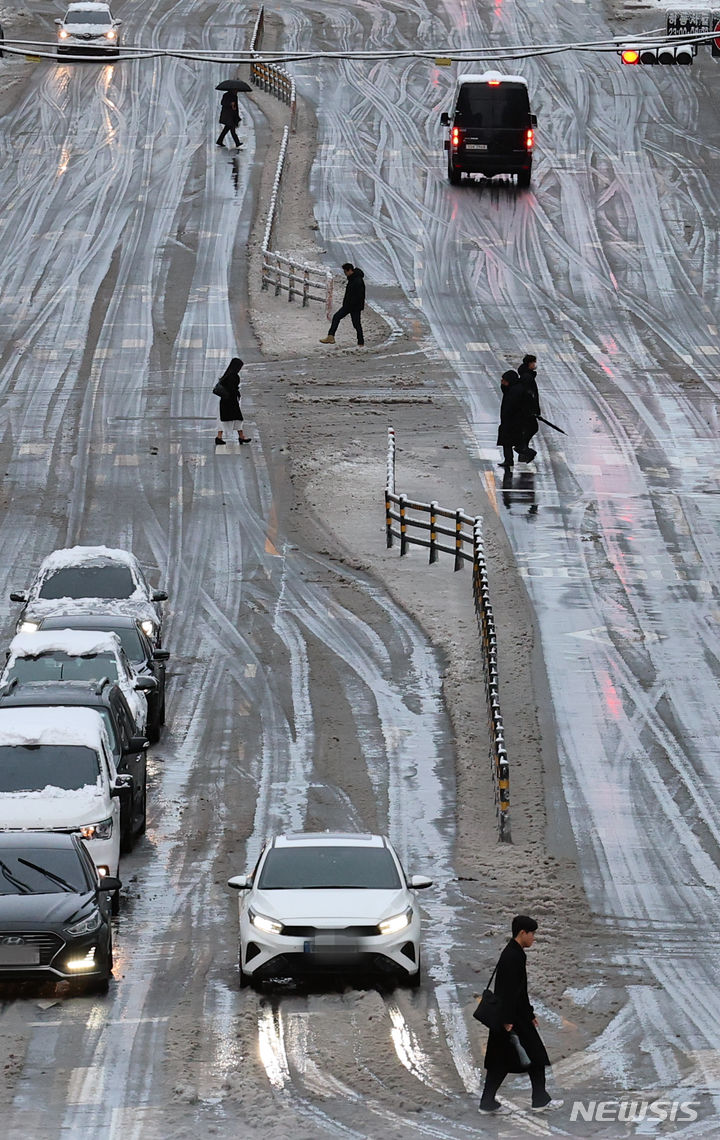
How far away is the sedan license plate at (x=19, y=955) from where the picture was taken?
14.3 m

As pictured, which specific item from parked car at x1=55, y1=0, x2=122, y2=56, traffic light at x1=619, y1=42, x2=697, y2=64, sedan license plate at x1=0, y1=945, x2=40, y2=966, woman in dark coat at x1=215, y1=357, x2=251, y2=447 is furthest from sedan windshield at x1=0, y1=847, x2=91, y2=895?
parked car at x1=55, y1=0, x2=122, y2=56

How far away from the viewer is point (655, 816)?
63.8 ft

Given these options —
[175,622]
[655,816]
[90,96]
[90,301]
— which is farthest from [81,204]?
[655,816]

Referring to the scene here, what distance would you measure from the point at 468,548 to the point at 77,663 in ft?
30.1

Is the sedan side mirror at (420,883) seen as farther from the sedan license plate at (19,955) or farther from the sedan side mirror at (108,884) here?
the sedan license plate at (19,955)

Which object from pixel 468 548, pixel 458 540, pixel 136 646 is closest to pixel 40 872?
pixel 136 646

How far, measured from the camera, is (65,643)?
2080 cm

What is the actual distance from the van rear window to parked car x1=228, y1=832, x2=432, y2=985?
3771 cm

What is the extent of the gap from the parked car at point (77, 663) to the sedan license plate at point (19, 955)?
5.83 m

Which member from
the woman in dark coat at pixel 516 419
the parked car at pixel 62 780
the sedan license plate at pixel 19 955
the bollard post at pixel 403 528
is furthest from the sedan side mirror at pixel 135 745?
the woman in dark coat at pixel 516 419

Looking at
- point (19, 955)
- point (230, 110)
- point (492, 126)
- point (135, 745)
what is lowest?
point (19, 955)

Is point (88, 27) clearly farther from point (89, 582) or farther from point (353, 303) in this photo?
point (89, 582)

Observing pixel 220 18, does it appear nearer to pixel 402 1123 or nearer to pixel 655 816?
pixel 655 816

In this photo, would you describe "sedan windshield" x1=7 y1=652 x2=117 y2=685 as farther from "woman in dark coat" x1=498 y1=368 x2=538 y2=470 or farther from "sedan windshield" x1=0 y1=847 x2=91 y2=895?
"woman in dark coat" x1=498 y1=368 x2=538 y2=470
